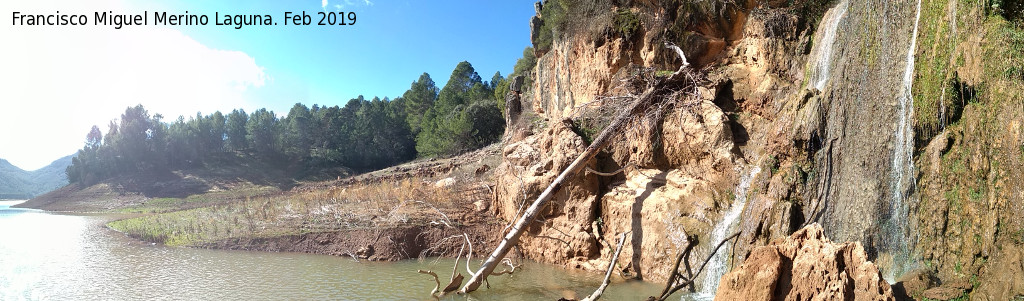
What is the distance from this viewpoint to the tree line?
58.3 metres

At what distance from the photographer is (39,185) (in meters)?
114

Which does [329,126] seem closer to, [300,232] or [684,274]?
[300,232]

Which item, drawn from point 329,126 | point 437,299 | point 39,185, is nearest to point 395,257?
point 437,299

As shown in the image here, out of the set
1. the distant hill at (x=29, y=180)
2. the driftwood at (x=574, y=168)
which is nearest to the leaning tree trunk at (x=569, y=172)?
the driftwood at (x=574, y=168)

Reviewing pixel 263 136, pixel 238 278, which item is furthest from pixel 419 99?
pixel 238 278

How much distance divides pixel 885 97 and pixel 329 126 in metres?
59.6

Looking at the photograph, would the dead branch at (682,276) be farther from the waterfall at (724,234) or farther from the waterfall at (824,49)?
the waterfall at (824,49)

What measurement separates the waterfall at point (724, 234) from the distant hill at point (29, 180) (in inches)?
3789

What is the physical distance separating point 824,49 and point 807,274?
6.64 metres

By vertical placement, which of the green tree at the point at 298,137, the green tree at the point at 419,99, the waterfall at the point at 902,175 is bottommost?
the waterfall at the point at 902,175

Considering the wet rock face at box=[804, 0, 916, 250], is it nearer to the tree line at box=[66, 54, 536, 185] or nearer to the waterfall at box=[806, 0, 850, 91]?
the waterfall at box=[806, 0, 850, 91]

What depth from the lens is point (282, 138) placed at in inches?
2468

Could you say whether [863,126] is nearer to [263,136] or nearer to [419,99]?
[419,99]

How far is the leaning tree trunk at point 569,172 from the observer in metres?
12.1
